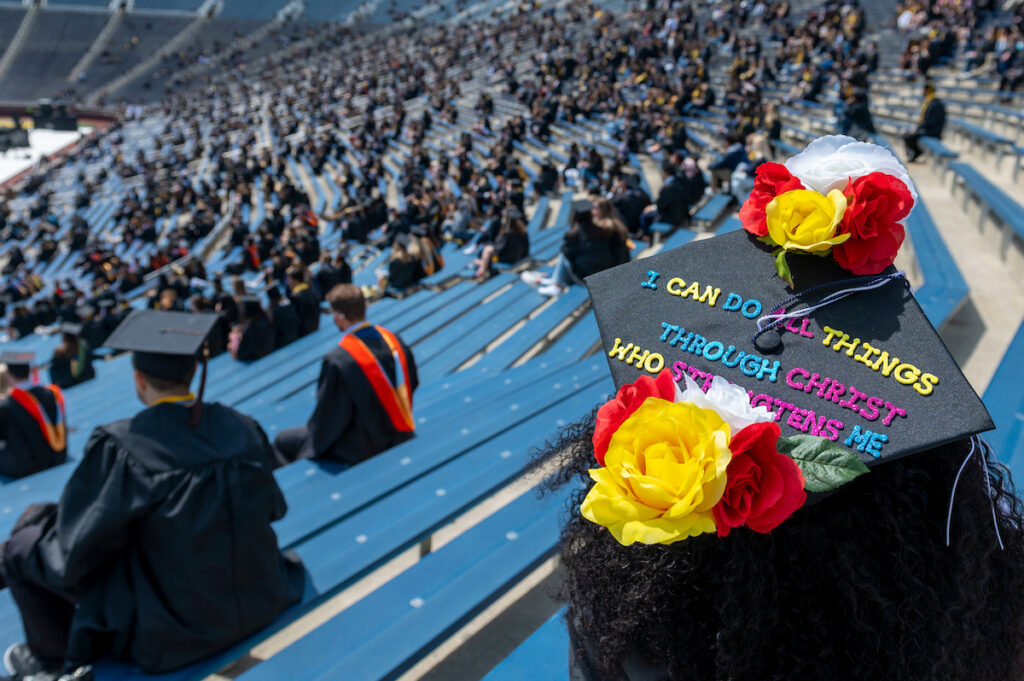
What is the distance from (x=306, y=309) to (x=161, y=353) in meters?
6.25

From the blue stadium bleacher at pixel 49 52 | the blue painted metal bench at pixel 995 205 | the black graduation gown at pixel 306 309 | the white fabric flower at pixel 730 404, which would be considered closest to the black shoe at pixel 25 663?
the white fabric flower at pixel 730 404

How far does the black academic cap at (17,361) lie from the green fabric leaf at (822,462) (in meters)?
5.93

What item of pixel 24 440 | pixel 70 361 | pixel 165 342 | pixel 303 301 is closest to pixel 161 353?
pixel 165 342

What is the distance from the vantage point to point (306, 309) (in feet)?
27.6

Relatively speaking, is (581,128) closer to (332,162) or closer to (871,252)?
(332,162)

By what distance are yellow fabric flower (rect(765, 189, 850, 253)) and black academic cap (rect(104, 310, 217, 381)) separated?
6.35ft

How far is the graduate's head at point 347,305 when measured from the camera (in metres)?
3.75

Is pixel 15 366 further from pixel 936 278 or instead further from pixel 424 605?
pixel 936 278

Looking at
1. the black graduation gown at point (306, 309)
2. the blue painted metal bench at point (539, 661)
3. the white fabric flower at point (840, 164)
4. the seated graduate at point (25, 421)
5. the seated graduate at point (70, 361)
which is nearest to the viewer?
the white fabric flower at point (840, 164)

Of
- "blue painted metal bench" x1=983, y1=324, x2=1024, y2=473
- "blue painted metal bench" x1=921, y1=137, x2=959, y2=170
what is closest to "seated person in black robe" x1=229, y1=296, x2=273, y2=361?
"blue painted metal bench" x1=983, y1=324, x2=1024, y2=473

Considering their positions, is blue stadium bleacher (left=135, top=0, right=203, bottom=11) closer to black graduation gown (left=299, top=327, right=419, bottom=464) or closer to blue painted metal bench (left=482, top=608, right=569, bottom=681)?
black graduation gown (left=299, top=327, right=419, bottom=464)

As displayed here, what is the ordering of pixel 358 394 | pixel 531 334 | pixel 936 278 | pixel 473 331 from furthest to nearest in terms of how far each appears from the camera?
pixel 473 331
pixel 531 334
pixel 936 278
pixel 358 394

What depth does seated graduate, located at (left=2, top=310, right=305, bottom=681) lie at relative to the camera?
216 cm

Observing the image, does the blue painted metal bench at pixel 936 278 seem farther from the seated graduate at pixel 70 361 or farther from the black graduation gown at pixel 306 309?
the seated graduate at pixel 70 361
